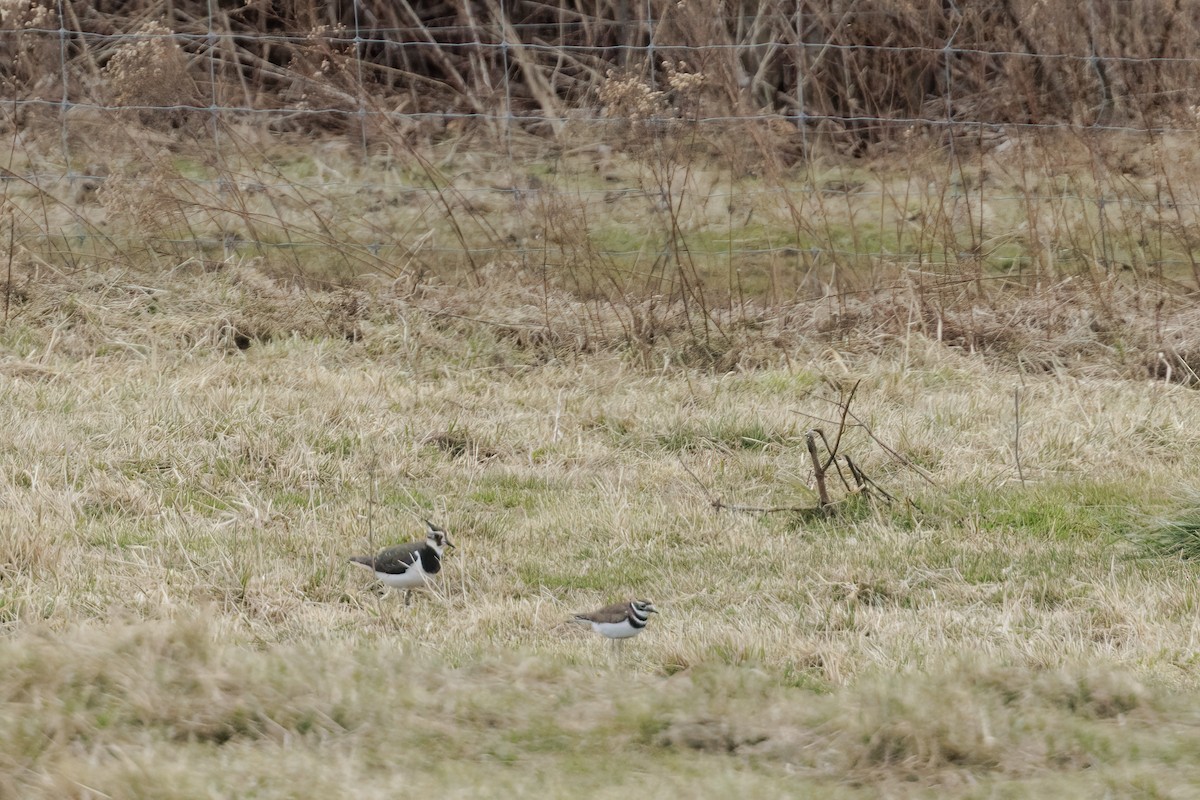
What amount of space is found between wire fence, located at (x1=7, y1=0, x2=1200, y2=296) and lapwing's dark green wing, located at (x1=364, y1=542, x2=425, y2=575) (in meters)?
4.34

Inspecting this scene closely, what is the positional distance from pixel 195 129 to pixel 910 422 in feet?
22.6

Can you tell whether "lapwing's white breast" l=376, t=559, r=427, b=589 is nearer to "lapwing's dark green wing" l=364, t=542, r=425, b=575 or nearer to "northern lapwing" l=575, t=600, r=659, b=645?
"lapwing's dark green wing" l=364, t=542, r=425, b=575

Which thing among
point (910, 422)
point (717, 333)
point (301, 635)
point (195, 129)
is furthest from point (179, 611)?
point (195, 129)

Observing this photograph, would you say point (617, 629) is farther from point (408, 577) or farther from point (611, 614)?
point (408, 577)

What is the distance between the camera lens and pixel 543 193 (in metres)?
10.1

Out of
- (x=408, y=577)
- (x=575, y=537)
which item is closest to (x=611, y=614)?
(x=408, y=577)

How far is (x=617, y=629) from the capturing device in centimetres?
459

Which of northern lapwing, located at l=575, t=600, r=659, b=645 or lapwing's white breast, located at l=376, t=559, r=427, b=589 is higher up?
northern lapwing, located at l=575, t=600, r=659, b=645

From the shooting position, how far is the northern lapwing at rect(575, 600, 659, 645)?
4578 mm

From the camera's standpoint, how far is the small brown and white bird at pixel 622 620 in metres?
4.58

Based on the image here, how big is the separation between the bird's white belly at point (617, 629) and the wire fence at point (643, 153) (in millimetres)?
4794

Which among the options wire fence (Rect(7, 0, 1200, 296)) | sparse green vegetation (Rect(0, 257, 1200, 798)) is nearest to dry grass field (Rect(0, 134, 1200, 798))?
sparse green vegetation (Rect(0, 257, 1200, 798))

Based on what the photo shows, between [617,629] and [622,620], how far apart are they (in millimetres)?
33

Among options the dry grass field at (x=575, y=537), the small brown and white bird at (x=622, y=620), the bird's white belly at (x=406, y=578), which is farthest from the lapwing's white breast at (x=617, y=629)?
the bird's white belly at (x=406, y=578)
